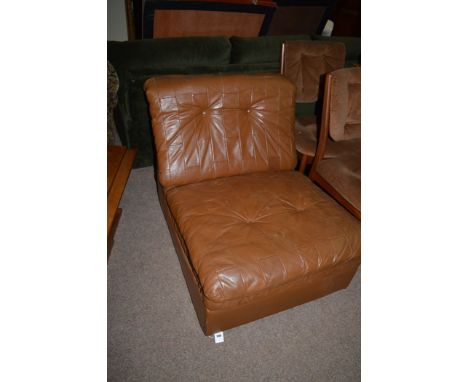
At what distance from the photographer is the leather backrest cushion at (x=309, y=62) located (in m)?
1.93

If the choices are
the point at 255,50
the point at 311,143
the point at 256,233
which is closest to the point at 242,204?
the point at 256,233

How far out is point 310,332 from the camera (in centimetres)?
127

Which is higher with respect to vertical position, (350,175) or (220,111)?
(220,111)

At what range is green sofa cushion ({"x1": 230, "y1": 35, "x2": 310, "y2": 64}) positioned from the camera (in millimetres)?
1932

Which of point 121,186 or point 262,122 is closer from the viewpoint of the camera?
point 121,186

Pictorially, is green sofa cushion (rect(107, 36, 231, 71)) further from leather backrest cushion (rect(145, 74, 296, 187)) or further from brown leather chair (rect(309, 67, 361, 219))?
brown leather chair (rect(309, 67, 361, 219))

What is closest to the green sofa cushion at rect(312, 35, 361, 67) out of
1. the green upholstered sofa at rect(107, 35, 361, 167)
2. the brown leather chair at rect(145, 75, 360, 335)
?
the green upholstered sofa at rect(107, 35, 361, 167)

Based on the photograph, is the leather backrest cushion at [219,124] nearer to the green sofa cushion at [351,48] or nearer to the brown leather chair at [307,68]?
the brown leather chair at [307,68]

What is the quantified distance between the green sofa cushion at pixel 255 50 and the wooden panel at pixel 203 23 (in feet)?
1.84

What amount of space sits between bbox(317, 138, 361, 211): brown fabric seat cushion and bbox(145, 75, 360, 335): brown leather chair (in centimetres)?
20
